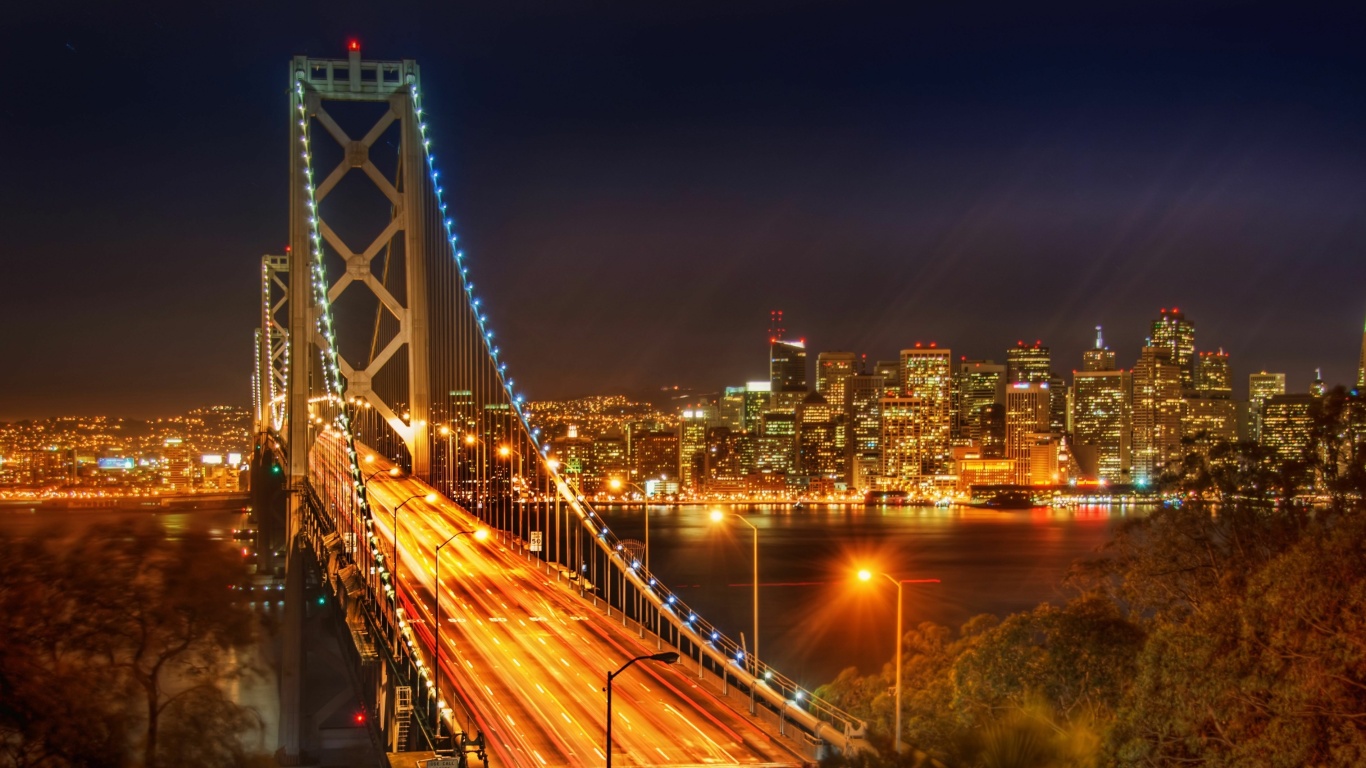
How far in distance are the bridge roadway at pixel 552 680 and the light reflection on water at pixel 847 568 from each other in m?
10.3

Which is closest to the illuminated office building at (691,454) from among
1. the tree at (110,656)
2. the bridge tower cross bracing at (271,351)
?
the bridge tower cross bracing at (271,351)

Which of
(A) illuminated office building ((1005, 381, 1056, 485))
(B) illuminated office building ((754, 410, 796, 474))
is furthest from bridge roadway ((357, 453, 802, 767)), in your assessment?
(A) illuminated office building ((1005, 381, 1056, 485))

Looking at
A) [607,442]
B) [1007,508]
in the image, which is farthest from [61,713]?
[607,442]

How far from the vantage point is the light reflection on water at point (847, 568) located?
43.2 metres

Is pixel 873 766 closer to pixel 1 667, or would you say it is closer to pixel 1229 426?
pixel 1 667

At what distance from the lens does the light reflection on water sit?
43219 mm

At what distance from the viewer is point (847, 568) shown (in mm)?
68000

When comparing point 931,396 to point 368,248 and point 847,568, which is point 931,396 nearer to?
point 847,568

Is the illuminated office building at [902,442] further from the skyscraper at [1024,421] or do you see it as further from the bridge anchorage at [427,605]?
the bridge anchorage at [427,605]

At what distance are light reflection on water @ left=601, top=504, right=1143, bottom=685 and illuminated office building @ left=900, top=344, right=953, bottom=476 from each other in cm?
4913

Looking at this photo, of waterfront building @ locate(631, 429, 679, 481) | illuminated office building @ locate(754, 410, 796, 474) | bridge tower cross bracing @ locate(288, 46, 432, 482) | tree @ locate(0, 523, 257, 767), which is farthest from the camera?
illuminated office building @ locate(754, 410, 796, 474)

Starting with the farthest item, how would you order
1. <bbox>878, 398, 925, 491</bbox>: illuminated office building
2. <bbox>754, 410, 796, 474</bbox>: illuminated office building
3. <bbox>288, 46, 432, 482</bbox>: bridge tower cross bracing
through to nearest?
<bbox>754, 410, 796, 474</bbox>: illuminated office building < <bbox>878, 398, 925, 491</bbox>: illuminated office building < <bbox>288, 46, 432, 482</bbox>: bridge tower cross bracing

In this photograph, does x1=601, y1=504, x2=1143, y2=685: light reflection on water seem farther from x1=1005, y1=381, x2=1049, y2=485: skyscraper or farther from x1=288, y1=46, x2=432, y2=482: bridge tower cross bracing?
x1=1005, y1=381, x2=1049, y2=485: skyscraper

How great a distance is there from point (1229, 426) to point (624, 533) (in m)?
120
